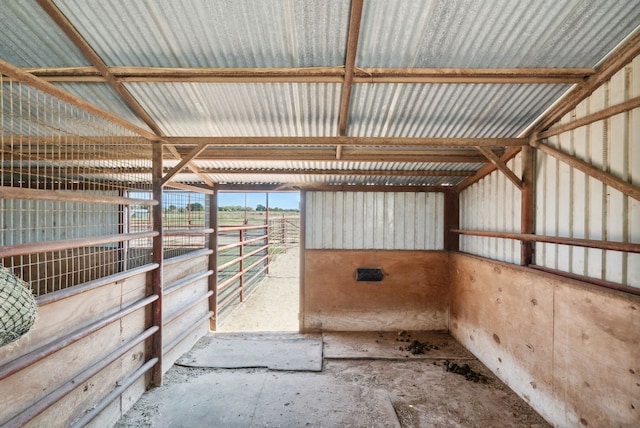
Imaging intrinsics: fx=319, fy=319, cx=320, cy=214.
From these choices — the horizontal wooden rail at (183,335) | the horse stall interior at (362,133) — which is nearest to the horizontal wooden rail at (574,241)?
the horse stall interior at (362,133)

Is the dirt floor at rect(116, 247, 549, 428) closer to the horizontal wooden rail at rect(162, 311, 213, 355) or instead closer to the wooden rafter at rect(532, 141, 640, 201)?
the horizontal wooden rail at rect(162, 311, 213, 355)

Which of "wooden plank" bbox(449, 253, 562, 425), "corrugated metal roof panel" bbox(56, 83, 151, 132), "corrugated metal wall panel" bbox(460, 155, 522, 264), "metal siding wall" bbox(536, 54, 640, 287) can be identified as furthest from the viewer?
"corrugated metal wall panel" bbox(460, 155, 522, 264)

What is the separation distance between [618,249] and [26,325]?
3.35 meters

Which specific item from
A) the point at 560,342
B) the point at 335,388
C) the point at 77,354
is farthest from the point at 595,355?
the point at 77,354

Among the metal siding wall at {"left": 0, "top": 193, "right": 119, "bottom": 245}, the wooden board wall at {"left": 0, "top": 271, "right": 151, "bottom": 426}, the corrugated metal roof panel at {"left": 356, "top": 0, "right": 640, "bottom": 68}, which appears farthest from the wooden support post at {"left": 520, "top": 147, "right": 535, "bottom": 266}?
the metal siding wall at {"left": 0, "top": 193, "right": 119, "bottom": 245}

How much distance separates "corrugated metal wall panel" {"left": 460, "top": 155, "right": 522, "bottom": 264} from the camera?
12.0 feet

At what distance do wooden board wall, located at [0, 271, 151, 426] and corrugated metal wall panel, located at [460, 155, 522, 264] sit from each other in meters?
4.03

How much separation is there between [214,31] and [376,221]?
369 centimetres

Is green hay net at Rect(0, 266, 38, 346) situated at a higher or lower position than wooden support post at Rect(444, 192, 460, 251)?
lower

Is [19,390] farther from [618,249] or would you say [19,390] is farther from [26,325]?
[618,249]

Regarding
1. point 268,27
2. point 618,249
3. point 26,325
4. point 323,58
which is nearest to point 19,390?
point 26,325

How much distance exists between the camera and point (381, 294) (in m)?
5.12

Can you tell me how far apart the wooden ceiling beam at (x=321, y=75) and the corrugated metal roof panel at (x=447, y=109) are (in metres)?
0.19

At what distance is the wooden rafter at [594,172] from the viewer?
2143 mm
